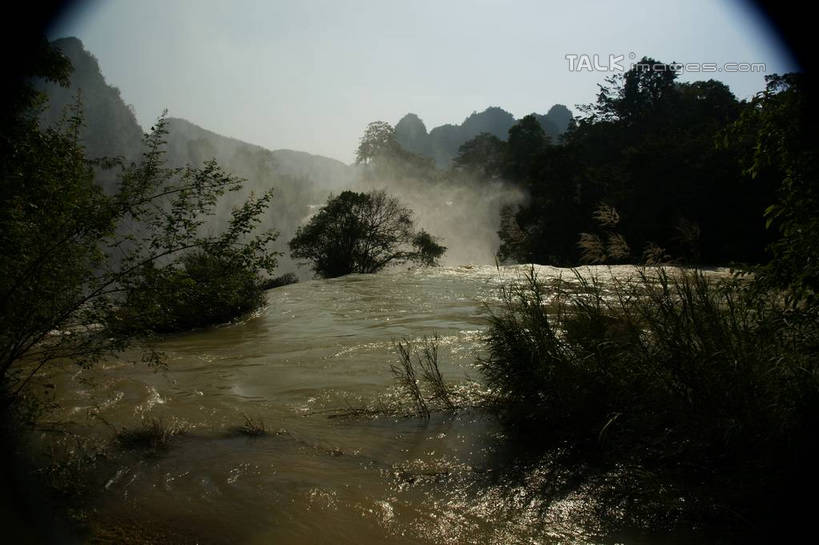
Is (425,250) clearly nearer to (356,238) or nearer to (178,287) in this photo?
(356,238)

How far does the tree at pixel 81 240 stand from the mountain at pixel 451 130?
155551mm

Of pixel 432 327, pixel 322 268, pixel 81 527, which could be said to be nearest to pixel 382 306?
pixel 432 327

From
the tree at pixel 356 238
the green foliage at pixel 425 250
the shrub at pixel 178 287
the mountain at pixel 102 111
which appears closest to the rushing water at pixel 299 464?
the shrub at pixel 178 287

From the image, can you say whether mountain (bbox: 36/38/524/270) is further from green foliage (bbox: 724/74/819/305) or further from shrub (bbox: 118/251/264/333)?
green foliage (bbox: 724/74/819/305)

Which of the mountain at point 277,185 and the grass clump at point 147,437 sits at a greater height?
the mountain at point 277,185

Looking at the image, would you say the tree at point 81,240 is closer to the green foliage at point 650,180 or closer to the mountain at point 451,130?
the green foliage at point 650,180

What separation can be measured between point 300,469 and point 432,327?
6720mm

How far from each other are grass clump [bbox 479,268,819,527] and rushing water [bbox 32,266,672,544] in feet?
1.69

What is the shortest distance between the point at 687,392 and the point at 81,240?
496 centimetres

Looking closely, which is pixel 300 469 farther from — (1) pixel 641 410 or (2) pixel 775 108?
(2) pixel 775 108

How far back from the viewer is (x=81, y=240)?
4.16 metres

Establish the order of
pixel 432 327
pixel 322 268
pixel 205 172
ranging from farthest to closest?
pixel 322 268 → pixel 432 327 → pixel 205 172

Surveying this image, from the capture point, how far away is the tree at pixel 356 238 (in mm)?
30375

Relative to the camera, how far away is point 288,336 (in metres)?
10.3
